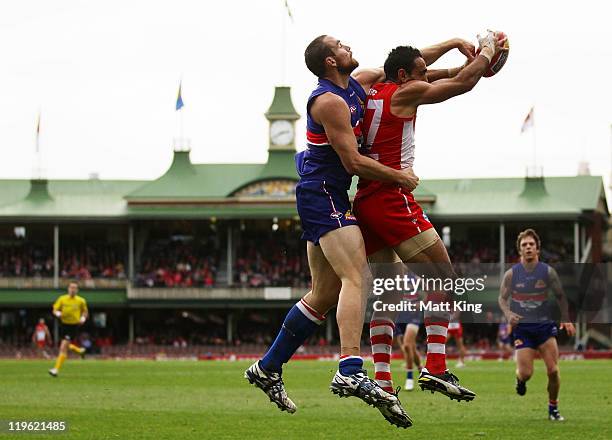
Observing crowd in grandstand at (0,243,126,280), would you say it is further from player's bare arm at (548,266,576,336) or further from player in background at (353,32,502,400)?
player in background at (353,32,502,400)

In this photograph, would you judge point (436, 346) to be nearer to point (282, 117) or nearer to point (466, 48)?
point (466, 48)

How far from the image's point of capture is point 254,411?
21.5 m

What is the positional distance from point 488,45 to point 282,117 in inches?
2465

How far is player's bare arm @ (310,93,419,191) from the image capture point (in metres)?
11.0

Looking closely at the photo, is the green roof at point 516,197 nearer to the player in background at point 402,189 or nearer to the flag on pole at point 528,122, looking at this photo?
the flag on pole at point 528,122

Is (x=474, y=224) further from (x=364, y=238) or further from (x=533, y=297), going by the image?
(x=364, y=238)

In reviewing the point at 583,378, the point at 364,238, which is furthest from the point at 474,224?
the point at 364,238

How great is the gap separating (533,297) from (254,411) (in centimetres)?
502

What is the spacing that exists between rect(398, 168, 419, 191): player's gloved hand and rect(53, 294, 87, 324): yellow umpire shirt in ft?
75.7

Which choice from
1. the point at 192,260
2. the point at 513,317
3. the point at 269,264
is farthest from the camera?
the point at 192,260

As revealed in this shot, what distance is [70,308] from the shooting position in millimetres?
33500

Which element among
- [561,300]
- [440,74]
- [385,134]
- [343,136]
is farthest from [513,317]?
[343,136]

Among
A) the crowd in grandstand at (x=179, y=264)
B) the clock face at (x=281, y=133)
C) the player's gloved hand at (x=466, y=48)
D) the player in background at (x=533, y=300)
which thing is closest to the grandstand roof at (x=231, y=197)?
the clock face at (x=281, y=133)

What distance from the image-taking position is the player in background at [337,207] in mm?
10977
